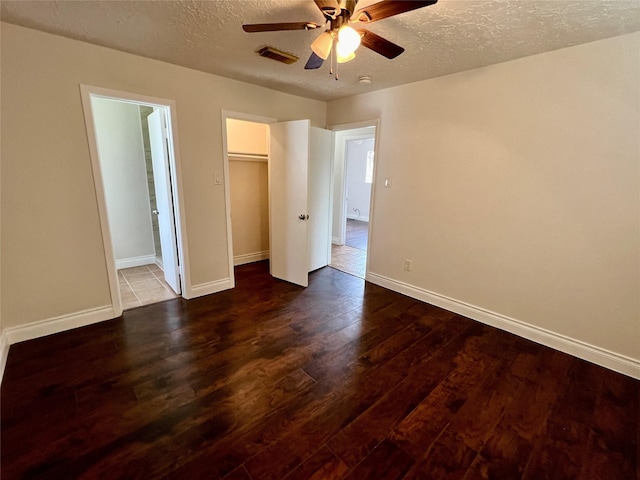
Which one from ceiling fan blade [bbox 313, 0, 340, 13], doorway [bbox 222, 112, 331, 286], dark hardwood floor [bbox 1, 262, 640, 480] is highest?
ceiling fan blade [bbox 313, 0, 340, 13]

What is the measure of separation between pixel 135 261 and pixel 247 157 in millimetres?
2340

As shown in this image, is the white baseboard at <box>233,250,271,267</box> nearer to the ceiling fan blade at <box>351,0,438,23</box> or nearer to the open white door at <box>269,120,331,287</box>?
the open white door at <box>269,120,331,287</box>

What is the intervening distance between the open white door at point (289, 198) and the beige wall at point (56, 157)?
981 millimetres

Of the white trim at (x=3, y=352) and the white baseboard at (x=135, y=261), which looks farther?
the white baseboard at (x=135, y=261)

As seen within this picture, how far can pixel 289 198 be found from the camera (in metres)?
3.66

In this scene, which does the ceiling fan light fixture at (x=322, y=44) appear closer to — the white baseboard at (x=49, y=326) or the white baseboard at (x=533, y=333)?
the white baseboard at (x=533, y=333)

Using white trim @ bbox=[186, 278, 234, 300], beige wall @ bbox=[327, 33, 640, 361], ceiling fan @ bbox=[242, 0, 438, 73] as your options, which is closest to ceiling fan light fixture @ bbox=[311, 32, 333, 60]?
ceiling fan @ bbox=[242, 0, 438, 73]

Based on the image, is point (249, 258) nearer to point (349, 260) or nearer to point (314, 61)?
point (349, 260)

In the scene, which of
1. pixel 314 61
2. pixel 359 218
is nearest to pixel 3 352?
pixel 314 61

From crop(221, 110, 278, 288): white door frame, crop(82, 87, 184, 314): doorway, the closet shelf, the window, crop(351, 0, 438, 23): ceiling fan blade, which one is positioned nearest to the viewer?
crop(351, 0, 438, 23): ceiling fan blade

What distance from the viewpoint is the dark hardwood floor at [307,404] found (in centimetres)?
146

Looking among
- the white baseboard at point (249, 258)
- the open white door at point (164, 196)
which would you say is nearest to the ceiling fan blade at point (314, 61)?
the open white door at point (164, 196)

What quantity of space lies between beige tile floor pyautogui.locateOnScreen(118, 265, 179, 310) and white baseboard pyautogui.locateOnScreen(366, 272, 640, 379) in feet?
9.32

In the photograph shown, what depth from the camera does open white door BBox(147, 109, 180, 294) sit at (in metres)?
3.03
